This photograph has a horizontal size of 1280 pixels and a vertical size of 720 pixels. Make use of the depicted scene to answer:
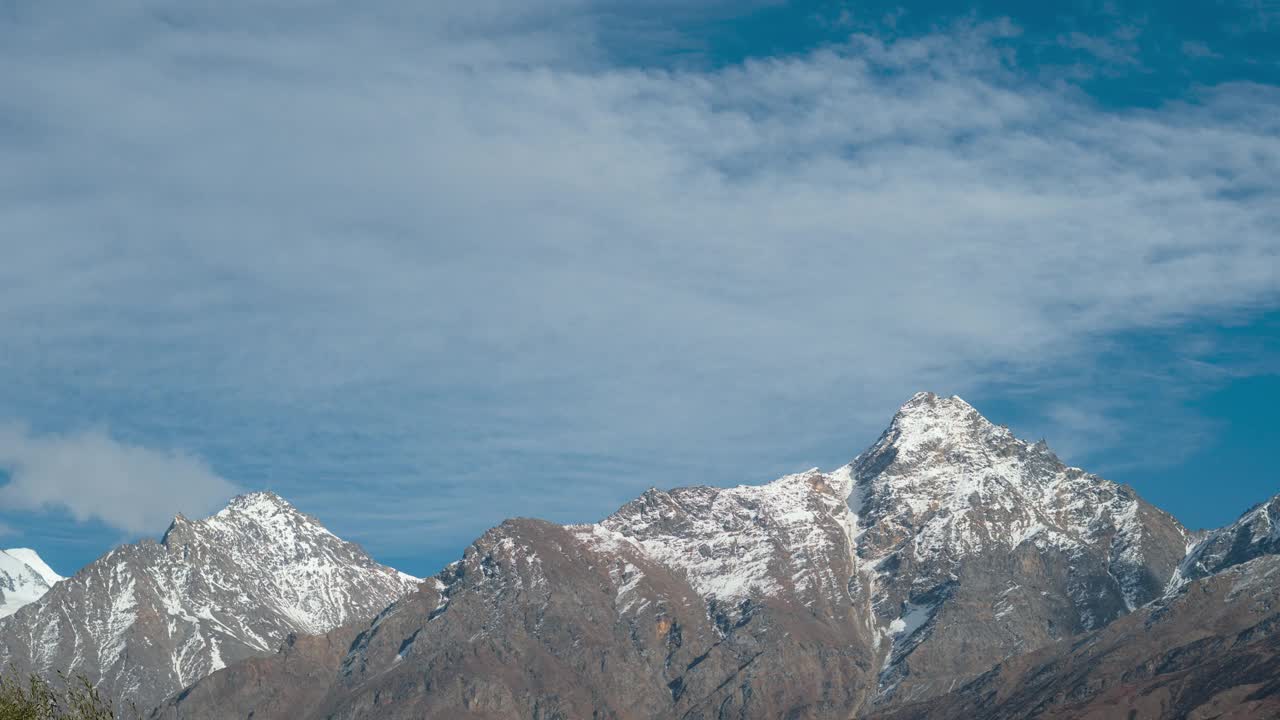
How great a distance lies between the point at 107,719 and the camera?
14488 cm

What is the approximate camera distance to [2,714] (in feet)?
457

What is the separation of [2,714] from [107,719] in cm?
924
